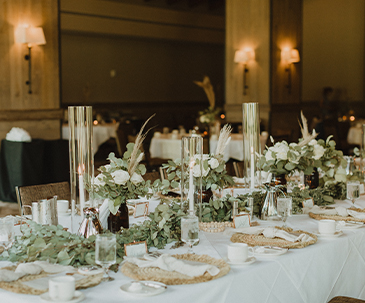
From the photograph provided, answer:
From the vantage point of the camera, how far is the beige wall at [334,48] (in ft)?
40.4

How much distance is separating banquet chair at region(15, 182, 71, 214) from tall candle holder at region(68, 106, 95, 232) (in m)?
0.87

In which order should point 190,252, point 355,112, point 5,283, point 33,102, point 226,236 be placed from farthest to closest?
point 355,112 < point 33,102 < point 226,236 < point 190,252 < point 5,283

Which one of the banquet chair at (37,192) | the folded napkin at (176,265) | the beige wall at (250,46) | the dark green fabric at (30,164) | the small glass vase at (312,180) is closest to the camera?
the folded napkin at (176,265)

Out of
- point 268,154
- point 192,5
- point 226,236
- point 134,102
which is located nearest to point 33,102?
point 268,154

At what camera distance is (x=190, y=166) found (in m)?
2.21

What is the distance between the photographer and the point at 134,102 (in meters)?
13.4

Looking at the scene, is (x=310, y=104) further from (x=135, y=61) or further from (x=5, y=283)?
(x=5, y=283)

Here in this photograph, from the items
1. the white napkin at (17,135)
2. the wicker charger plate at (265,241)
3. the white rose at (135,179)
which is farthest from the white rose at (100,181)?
the white napkin at (17,135)

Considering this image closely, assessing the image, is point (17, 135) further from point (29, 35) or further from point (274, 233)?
point (274, 233)

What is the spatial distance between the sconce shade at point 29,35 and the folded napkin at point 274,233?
16.0 ft

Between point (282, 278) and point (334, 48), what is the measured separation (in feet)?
39.3

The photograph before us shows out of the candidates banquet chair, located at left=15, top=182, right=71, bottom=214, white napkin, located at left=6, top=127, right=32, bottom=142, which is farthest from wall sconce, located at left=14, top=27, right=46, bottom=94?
banquet chair, located at left=15, top=182, right=71, bottom=214

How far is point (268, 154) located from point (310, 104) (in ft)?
35.2

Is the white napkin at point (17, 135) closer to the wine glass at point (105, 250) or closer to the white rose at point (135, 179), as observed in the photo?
the white rose at point (135, 179)
